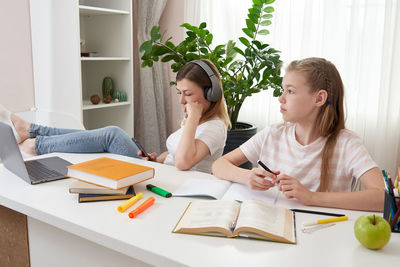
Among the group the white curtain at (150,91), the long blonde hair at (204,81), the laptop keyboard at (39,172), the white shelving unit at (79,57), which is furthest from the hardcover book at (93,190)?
the white curtain at (150,91)

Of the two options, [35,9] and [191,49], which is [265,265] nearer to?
[191,49]

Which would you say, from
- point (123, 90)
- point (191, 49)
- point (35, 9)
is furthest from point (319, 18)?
point (35, 9)

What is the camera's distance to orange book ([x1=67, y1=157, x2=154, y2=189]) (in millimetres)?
1124

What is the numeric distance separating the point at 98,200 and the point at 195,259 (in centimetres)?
44

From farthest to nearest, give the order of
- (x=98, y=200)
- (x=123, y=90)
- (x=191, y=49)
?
(x=123, y=90) < (x=191, y=49) < (x=98, y=200)

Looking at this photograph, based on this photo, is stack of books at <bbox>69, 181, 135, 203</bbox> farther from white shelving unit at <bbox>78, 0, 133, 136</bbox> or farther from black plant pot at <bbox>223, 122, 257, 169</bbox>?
white shelving unit at <bbox>78, 0, 133, 136</bbox>

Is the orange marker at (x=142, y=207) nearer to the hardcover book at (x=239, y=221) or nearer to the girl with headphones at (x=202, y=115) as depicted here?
the hardcover book at (x=239, y=221)

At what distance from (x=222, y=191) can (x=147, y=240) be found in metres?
0.42

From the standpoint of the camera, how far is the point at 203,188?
48.6 inches

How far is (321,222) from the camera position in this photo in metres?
0.99

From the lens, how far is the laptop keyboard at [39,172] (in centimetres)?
131

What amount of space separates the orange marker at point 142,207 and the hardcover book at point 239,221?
0.37 feet

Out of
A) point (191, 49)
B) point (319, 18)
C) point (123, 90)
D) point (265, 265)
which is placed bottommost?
point (265, 265)

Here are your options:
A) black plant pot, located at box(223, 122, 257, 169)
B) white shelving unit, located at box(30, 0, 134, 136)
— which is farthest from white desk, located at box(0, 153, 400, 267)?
white shelving unit, located at box(30, 0, 134, 136)
